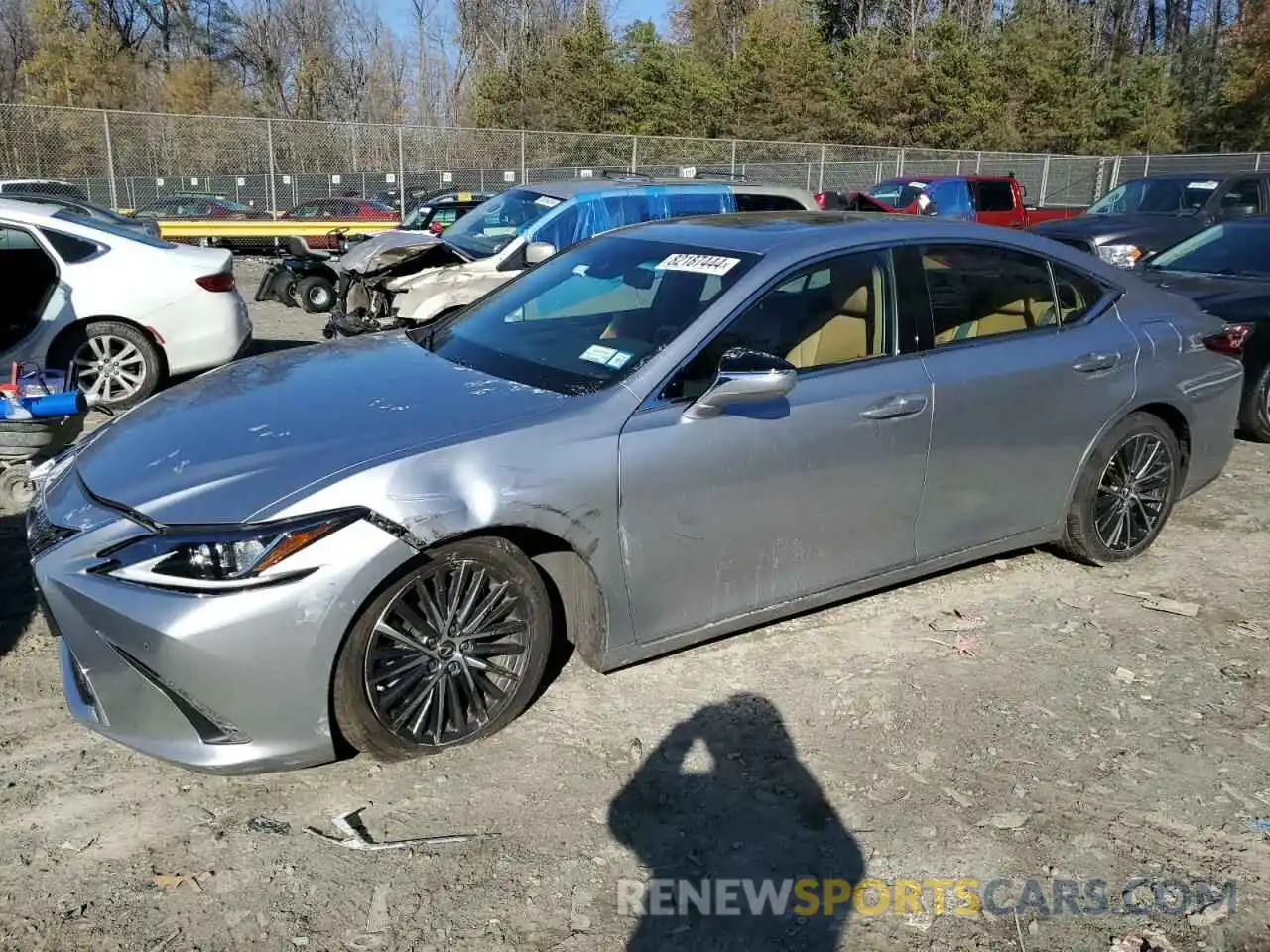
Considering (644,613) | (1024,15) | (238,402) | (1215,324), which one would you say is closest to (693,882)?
(644,613)

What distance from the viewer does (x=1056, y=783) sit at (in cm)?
324

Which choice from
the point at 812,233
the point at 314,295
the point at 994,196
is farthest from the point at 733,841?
the point at 994,196

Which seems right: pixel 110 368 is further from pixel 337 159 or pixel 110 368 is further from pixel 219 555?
A: pixel 337 159

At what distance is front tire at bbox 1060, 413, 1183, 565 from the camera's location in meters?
4.65

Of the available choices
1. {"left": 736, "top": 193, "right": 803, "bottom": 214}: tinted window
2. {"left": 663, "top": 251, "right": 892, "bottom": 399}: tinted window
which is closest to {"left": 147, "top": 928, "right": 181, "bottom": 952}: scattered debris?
{"left": 663, "top": 251, "right": 892, "bottom": 399}: tinted window

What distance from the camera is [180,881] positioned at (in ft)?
8.79

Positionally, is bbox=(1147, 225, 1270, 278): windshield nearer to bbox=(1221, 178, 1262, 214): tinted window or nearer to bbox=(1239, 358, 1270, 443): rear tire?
bbox=(1239, 358, 1270, 443): rear tire

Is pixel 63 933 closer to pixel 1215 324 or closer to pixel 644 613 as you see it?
pixel 644 613

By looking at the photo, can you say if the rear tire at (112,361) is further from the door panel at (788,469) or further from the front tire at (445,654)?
the door panel at (788,469)

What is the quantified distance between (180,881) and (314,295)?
417 inches

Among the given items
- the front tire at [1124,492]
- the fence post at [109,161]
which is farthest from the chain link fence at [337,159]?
the front tire at [1124,492]

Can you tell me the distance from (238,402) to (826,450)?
80.6 inches

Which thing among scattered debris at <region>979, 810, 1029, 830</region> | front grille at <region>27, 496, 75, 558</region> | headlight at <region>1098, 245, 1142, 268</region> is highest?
headlight at <region>1098, 245, 1142, 268</region>

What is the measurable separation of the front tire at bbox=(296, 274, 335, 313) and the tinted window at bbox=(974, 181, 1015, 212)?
39.5ft
